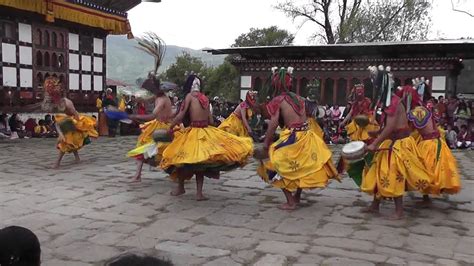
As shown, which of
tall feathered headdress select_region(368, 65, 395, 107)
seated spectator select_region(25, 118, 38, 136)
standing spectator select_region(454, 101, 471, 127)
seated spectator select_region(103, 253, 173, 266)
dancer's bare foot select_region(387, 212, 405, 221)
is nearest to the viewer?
seated spectator select_region(103, 253, 173, 266)

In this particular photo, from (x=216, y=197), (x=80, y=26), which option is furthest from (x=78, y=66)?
(x=216, y=197)

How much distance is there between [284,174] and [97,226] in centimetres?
216

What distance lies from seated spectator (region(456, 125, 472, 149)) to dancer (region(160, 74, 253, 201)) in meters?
10.5

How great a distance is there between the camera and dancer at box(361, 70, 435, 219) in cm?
567

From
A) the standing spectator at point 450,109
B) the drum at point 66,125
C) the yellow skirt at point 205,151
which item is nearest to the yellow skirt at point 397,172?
the yellow skirt at point 205,151

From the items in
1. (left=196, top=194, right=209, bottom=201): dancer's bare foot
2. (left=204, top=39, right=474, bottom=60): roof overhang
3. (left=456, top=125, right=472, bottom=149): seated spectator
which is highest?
(left=204, top=39, right=474, bottom=60): roof overhang

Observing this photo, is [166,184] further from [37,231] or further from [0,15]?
[0,15]

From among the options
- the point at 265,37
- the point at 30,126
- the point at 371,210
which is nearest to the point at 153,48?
the point at 371,210

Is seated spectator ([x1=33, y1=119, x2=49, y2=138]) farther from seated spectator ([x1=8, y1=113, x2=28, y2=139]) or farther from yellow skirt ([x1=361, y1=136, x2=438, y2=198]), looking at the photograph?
yellow skirt ([x1=361, y1=136, x2=438, y2=198])

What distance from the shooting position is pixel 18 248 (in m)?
1.92

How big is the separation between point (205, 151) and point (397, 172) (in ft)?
7.32

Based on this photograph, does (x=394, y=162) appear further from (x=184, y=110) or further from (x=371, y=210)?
(x=184, y=110)

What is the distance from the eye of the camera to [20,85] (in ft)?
51.6

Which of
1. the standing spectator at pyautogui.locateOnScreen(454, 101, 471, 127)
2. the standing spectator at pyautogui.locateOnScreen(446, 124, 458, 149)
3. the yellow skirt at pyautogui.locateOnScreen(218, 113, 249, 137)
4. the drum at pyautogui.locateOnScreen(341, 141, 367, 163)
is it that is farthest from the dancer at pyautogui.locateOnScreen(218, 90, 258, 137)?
the standing spectator at pyautogui.locateOnScreen(454, 101, 471, 127)
